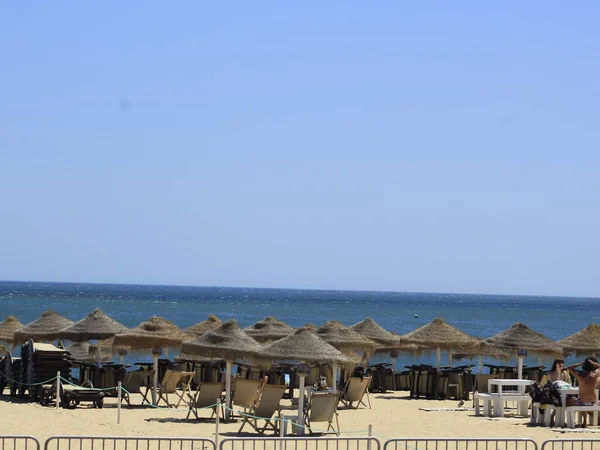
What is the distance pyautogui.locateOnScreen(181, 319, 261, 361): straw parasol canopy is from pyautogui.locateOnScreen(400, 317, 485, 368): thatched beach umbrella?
700 cm

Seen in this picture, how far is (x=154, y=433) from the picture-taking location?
16016 millimetres

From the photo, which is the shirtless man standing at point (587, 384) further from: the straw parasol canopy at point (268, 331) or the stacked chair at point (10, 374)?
the straw parasol canopy at point (268, 331)

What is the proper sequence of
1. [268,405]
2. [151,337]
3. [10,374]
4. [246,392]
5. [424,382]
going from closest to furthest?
[268,405] < [246,392] < [10,374] < [151,337] < [424,382]

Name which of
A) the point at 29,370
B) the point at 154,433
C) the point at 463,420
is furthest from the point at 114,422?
the point at 463,420

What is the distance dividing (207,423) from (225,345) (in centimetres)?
160

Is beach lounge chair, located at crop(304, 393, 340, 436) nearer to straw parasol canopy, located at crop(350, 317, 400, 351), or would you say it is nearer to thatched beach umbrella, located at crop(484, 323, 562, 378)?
thatched beach umbrella, located at crop(484, 323, 562, 378)

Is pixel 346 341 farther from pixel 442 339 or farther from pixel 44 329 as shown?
pixel 44 329

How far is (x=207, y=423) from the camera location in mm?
17547

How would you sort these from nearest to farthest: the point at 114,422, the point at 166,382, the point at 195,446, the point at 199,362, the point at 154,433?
the point at 195,446 → the point at 154,433 → the point at 114,422 → the point at 166,382 → the point at 199,362

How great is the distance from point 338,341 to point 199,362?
12.5 feet

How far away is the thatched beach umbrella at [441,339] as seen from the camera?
25078 millimetres

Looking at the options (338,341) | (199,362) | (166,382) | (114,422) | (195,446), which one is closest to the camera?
(195,446)

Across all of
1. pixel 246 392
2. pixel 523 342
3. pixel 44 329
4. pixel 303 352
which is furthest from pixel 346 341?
pixel 44 329

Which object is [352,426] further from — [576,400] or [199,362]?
[199,362]
